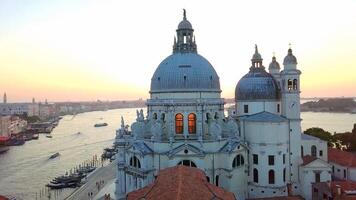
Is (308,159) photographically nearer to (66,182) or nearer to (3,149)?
(66,182)

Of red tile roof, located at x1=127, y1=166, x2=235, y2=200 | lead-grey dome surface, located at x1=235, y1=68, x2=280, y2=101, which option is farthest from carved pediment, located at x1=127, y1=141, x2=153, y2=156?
lead-grey dome surface, located at x1=235, y1=68, x2=280, y2=101

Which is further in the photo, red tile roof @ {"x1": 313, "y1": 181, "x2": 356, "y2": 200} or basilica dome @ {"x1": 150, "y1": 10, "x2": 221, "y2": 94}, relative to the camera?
basilica dome @ {"x1": 150, "y1": 10, "x2": 221, "y2": 94}

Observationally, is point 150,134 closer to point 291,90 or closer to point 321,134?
point 291,90

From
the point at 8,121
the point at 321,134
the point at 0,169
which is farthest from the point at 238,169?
the point at 8,121

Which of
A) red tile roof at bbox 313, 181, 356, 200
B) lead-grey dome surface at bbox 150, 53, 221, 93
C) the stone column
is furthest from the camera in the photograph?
the stone column

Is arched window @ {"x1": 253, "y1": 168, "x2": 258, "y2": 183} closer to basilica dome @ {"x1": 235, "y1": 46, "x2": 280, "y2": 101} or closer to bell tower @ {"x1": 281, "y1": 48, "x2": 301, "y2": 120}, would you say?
bell tower @ {"x1": 281, "y1": 48, "x2": 301, "y2": 120}

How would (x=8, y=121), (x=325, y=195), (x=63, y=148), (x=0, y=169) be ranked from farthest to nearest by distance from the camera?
(x=8, y=121), (x=63, y=148), (x=0, y=169), (x=325, y=195)

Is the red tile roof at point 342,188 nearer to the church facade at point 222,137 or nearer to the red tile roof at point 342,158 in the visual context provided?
the church facade at point 222,137
